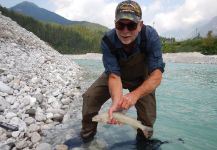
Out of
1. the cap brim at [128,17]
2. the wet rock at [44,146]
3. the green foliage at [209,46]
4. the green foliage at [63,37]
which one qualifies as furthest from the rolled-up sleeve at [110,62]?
the green foliage at [63,37]

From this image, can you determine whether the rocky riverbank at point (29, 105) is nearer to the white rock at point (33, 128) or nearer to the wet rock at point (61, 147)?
the white rock at point (33, 128)

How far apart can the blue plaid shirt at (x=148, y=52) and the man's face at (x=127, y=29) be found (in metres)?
0.35

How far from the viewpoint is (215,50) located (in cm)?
7356

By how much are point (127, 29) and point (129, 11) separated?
0.27 metres

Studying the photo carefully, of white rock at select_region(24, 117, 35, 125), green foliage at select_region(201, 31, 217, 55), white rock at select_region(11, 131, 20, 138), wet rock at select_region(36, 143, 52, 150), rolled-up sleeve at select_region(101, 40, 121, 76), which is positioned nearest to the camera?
rolled-up sleeve at select_region(101, 40, 121, 76)

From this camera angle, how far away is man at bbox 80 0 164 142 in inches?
183

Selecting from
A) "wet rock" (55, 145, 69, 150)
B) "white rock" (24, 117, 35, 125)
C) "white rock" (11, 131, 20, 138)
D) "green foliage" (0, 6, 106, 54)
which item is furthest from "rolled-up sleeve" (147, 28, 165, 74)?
"green foliage" (0, 6, 106, 54)

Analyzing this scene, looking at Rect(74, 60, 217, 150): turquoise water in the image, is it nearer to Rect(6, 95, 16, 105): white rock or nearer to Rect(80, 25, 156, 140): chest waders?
Rect(80, 25, 156, 140): chest waders

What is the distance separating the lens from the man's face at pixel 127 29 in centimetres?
460

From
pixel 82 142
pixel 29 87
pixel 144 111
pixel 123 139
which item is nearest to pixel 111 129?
pixel 123 139

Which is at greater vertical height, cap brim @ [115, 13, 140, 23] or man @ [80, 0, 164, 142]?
cap brim @ [115, 13, 140, 23]

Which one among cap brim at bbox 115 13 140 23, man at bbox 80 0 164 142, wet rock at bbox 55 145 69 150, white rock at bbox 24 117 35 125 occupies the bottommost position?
wet rock at bbox 55 145 69 150

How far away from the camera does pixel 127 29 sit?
4.68m

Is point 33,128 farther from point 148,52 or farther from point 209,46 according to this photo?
point 209,46
